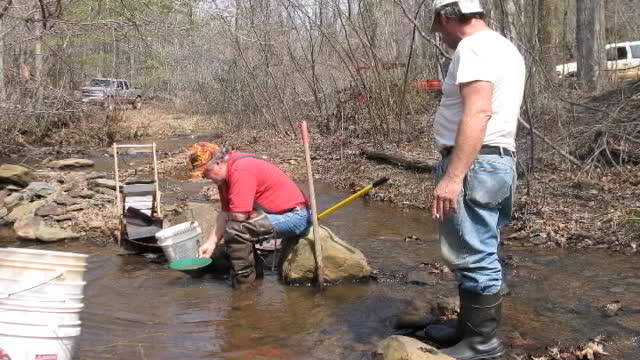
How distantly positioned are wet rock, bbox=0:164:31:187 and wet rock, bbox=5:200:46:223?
1.56m

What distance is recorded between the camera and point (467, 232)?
356 centimetres

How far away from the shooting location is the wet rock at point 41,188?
10.3 m

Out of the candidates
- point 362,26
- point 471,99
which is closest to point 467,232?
point 471,99

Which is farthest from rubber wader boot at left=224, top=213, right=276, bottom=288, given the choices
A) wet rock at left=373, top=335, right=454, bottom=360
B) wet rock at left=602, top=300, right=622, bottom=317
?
wet rock at left=602, top=300, right=622, bottom=317

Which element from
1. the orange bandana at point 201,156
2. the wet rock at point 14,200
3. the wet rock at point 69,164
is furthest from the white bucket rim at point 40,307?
the wet rock at point 69,164

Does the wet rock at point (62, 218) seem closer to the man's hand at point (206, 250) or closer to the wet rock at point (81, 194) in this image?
the wet rock at point (81, 194)

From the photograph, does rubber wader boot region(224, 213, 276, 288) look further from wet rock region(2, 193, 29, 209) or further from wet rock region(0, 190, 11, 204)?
wet rock region(0, 190, 11, 204)

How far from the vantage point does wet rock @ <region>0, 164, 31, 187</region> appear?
10867 mm

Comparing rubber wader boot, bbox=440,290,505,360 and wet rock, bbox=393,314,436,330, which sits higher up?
rubber wader boot, bbox=440,290,505,360

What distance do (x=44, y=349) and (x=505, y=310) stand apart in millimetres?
3170

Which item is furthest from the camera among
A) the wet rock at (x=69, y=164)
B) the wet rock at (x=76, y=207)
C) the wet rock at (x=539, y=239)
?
the wet rock at (x=69, y=164)

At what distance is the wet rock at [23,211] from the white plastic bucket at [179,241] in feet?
11.9

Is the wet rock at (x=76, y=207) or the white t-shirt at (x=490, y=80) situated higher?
the white t-shirt at (x=490, y=80)

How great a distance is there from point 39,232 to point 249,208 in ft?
13.4
